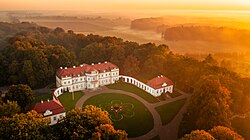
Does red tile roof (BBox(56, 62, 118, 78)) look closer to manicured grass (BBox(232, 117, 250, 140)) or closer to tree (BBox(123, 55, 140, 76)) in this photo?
tree (BBox(123, 55, 140, 76))

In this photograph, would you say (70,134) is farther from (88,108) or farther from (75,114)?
(88,108)

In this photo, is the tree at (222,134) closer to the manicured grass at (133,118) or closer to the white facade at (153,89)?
the manicured grass at (133,118)

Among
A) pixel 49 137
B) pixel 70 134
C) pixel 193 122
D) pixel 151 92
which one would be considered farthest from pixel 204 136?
pixel 151 92

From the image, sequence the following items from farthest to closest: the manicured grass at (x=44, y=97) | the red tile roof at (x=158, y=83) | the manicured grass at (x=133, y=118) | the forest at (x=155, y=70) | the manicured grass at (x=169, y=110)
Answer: the red tile roof at (x=158, y=83), the manicured grass at (x=44, y=97), the manicured grass at (x=169, y=110), the manicured grass at (x=133, y=118), the forest at (x=155, y=70)

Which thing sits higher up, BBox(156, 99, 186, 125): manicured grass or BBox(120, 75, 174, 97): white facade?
BBox(120, 75, 174, 97): white facade

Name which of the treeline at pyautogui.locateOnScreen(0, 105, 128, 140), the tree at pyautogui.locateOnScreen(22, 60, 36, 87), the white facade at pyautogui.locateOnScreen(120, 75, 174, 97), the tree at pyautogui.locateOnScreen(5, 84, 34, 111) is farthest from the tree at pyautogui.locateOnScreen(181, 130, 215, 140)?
the tree at pyautogui.locateOnScreen(22, 60, 36, 87)

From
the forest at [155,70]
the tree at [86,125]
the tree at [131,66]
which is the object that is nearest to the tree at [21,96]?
the forest at [155,70]

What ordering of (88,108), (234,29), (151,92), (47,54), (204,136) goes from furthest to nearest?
1. (234,29)
2. (47,54)
3. (151,92)
4. (88,108)
5. (204,136)
